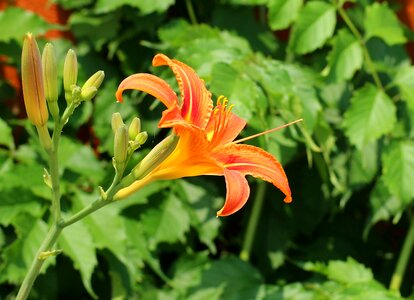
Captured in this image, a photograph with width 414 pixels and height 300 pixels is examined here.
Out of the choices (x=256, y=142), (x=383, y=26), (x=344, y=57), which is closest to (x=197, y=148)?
(x=256, y=142)

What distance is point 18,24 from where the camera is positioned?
2.52 meters

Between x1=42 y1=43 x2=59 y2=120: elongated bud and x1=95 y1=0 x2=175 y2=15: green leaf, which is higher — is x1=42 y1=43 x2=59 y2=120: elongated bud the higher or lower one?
the lower one

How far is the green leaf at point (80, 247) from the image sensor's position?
6.79 ft

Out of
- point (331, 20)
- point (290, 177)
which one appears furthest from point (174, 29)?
point (290, 177)

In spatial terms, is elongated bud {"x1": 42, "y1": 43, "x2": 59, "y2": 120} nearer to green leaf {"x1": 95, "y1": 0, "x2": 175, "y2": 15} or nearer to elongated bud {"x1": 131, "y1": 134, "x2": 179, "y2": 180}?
elongated bud {"x1": 131, "y1": 134, "x2": 179, "y2": 180}

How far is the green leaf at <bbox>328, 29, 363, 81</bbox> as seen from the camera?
2.34 metres

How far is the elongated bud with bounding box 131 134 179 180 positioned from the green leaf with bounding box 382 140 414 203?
47.3 inches

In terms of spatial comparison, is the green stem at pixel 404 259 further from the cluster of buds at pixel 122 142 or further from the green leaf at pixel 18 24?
the cluster of buds at pixel 122 142

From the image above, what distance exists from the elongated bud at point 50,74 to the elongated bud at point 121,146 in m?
0.12

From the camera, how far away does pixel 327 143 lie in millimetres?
2270

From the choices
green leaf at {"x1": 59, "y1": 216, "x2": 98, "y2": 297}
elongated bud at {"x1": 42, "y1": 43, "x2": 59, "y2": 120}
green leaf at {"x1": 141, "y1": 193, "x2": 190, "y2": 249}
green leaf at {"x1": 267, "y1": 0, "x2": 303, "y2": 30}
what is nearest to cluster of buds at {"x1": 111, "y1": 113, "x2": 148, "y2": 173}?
elongated bud at {"x1": 42, "y1": 43, "x2": 59, "y2": 120}

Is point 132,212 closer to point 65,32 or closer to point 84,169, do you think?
point 84,169

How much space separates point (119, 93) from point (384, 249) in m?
1.98

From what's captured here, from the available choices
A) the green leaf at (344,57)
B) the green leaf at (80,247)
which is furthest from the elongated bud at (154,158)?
the green leaf at (344,57)
